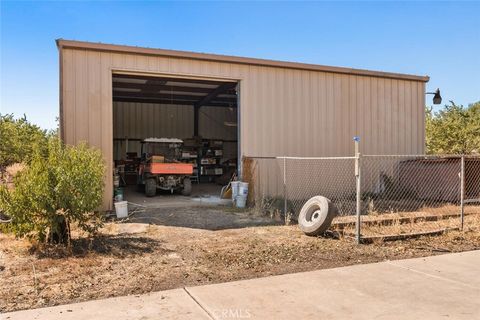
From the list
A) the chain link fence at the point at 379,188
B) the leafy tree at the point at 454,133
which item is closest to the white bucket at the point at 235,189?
the chain link fence at the point at 379,188

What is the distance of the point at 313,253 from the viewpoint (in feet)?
21.2

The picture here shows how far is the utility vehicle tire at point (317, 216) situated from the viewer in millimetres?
7500

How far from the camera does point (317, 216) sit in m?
7.95

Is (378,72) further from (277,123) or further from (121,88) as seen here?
(121,88)

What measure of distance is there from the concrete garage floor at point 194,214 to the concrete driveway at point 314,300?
3.85 metres

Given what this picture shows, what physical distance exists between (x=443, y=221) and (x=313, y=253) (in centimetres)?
457

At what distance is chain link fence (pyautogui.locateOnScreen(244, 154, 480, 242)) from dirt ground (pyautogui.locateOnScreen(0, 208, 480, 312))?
1719 mm

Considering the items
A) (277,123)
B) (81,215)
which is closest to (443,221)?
(277,123)

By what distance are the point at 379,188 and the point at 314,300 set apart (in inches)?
428

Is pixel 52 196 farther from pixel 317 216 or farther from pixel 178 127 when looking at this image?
pixel 178 127

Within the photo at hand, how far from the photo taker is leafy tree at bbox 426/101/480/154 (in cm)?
2164

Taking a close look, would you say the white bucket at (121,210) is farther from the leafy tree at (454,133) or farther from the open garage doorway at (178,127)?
the leafy tree at (454,133)

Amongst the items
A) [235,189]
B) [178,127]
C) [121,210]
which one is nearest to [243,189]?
[235,189]

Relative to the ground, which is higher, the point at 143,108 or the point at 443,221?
the point at 143,108
